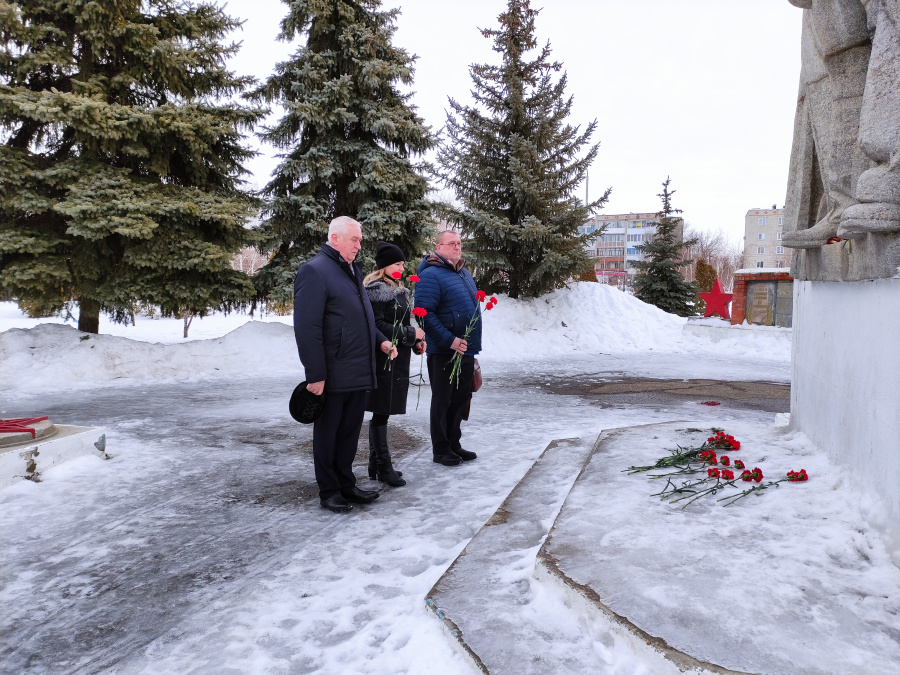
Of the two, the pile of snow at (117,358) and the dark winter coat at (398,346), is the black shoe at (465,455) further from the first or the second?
the pile of snow at (117,358)

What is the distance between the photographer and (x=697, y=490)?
3436 millimetres

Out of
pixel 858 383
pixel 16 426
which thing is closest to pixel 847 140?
pixel 858 383

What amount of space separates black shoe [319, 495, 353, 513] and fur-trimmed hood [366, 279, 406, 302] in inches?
56.4

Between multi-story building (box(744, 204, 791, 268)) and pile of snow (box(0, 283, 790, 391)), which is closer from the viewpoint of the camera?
pile of snow (box(0, 283, 790, 391))

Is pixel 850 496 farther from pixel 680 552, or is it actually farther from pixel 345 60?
pixel 345 60

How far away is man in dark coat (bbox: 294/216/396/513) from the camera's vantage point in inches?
146

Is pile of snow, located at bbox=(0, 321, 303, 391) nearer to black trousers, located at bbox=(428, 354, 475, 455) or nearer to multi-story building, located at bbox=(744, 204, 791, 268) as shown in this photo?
black trousers, located at bbox=(428, 354, 475, 455)

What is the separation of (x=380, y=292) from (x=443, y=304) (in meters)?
0.65

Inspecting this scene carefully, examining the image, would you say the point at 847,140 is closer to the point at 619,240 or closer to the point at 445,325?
the point at 445,325

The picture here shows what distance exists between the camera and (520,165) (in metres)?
14.7

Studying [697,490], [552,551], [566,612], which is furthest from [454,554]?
[697,490]

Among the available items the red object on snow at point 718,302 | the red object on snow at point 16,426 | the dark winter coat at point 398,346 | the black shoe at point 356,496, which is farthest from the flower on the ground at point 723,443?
the red object on snow at point 718,302

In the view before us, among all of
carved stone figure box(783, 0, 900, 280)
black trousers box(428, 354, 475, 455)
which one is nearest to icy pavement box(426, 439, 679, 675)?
black trousers box(428, 354, 475, 455)

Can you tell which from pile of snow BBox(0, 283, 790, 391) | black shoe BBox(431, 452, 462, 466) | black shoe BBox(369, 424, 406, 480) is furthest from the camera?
pile of snow BBox(0, 283, 790, 391)
